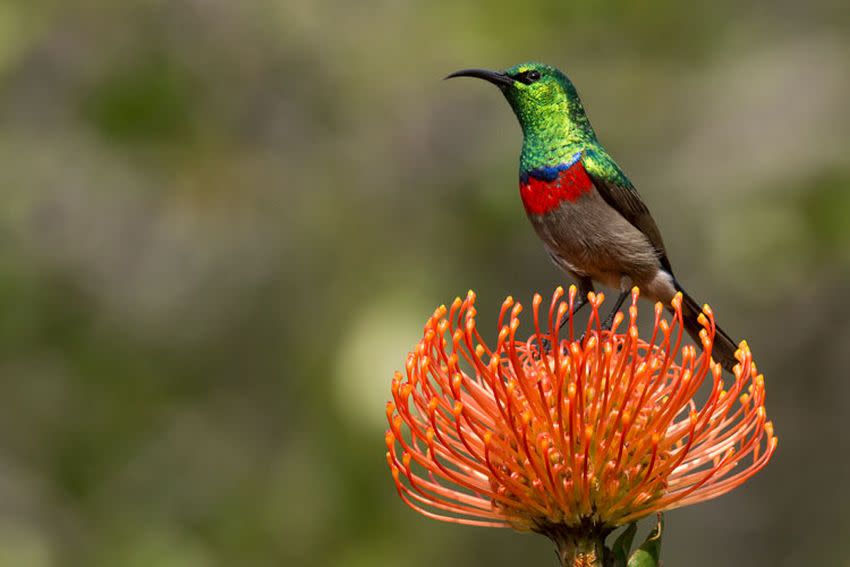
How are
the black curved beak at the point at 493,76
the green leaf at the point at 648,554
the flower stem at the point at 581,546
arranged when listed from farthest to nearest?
the black curved beak at the point at 493,76
the flower stem at the point at 581,546
the green leaf at the point at 648,554

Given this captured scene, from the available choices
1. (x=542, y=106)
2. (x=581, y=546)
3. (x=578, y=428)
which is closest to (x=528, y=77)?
(x=542, y=106)

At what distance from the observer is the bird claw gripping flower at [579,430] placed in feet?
8.96

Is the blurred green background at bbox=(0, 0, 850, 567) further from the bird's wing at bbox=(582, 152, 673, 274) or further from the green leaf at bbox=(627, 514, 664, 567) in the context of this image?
the green leaf at bbox=(627, 514, 664, 567)

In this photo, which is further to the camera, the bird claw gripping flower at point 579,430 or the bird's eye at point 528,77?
the bird's eye at point 528,77

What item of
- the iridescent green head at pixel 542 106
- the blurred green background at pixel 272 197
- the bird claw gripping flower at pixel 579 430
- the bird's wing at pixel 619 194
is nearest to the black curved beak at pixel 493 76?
the iridescent green head at pixel 542 106

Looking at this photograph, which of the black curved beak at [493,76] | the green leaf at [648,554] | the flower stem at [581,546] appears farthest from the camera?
the black curved beak at [493,76]

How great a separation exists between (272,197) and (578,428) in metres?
4.27

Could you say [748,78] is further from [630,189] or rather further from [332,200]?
[630,189]

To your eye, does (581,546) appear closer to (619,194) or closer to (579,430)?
(579,430)

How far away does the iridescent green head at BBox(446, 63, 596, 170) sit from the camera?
127 inches

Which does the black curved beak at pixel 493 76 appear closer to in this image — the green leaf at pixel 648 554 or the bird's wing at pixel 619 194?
the bird's wing at pixel 619 194

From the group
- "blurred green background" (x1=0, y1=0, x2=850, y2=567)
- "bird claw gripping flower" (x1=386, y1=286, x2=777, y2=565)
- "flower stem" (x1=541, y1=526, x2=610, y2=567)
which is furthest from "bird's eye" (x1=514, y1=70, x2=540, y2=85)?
"blurred green background" (x1=0, y1=0, x2=850, y2=567)

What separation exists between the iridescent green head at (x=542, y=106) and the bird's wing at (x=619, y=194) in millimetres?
76

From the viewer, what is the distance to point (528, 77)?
10.6 feet
